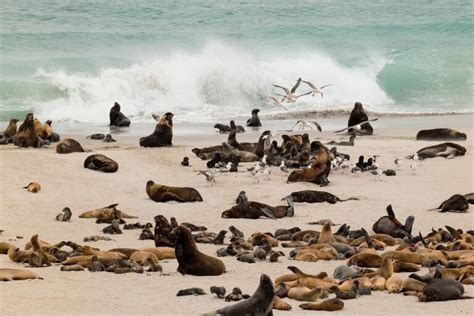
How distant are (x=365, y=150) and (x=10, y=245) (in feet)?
32.6

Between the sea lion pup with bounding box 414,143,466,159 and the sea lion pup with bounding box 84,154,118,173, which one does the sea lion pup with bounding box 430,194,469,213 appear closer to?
the sea lion pup with bounding box 414,143,466,159

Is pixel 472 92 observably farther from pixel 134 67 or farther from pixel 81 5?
pixel 81 5

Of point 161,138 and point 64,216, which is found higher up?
point 161,138

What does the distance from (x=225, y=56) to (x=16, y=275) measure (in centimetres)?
2952

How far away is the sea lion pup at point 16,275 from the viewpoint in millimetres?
9445

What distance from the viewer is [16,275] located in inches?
376

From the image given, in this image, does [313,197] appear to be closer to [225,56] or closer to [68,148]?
[68,148]

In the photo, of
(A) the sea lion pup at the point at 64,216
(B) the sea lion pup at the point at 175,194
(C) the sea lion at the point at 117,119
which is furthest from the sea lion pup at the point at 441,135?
(A) the sea lion pup at the point at 64,216

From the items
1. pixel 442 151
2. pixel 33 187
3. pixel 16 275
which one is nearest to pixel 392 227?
pixel 16 275

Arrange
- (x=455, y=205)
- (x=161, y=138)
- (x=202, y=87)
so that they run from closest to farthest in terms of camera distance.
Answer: (x=455, y=205) < (x=161, y=138) < (x=202, y=87)

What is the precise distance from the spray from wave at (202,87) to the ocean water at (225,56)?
0.05m

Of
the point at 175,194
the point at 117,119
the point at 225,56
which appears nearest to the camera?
the point at 175,194

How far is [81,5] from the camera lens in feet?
166

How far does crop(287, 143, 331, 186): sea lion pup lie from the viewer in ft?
53.5
